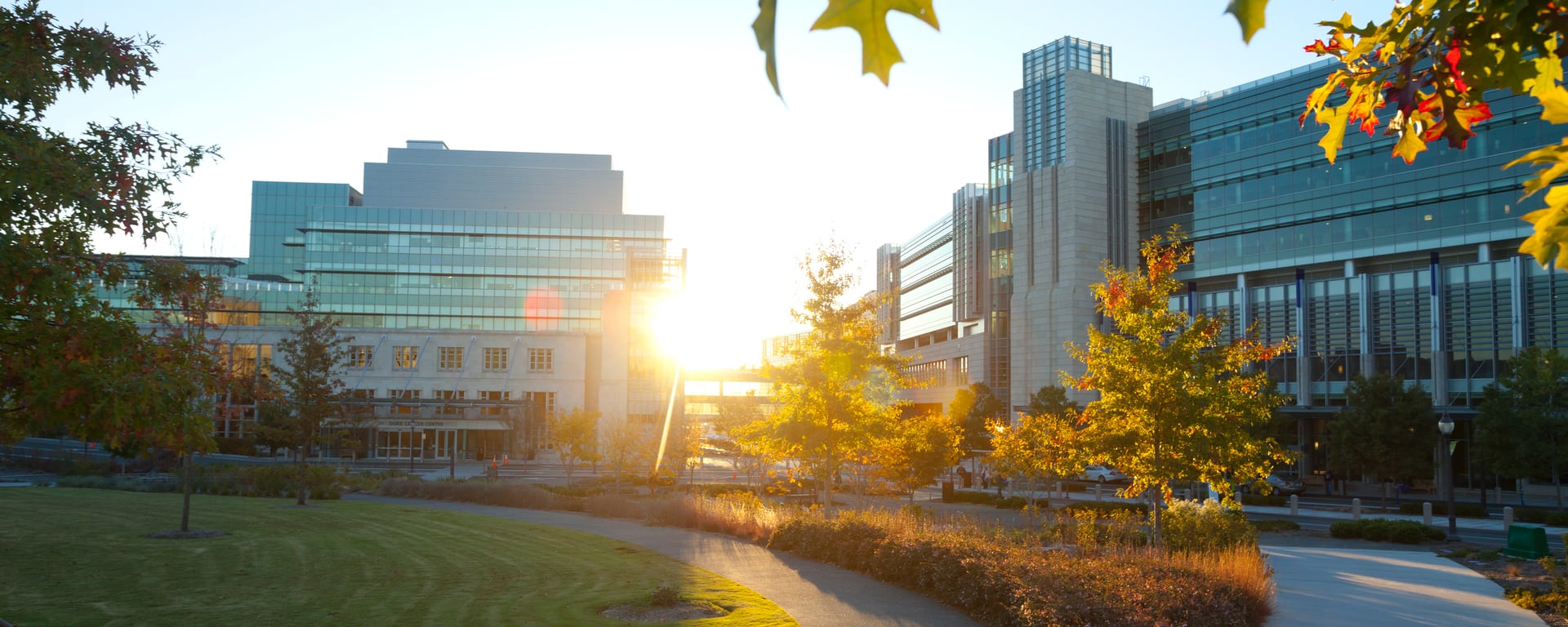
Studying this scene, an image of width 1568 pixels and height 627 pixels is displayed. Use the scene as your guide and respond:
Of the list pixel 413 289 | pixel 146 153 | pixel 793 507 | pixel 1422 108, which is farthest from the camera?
pixel 413 289

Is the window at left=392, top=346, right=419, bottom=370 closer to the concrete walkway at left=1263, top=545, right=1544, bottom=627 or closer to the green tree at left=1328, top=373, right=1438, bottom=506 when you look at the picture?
the green tree at left=1328, top=373, right=1438, bottom=506

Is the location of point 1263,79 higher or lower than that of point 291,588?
higher

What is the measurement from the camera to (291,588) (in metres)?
15.5

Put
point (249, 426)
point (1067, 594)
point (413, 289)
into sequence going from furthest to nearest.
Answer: point (413, 289), point (249, 426), point (1067, 594)

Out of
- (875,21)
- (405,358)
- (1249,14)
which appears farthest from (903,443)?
(405,358)

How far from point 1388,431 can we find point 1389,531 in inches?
666

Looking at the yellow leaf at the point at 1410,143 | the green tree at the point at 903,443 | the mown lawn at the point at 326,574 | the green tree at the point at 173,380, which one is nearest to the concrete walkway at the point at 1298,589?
the mown lawn at the point at 326,574

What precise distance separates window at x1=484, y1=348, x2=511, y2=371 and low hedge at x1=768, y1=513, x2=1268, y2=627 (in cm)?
6334

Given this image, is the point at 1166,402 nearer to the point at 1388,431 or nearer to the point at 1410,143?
the point at 1410,143

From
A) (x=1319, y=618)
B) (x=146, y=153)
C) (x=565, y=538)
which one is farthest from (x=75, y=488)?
(x=1319, y=618)

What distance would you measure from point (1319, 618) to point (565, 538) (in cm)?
1525

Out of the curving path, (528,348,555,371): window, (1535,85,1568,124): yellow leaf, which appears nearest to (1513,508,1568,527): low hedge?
the curving path

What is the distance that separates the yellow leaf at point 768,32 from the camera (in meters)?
1.42

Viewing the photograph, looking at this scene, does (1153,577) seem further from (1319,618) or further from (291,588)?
(291,588)
